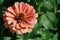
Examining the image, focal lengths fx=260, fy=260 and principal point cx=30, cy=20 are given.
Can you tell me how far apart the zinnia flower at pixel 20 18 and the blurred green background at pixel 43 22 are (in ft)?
0.39

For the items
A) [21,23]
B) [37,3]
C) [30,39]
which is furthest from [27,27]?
[37,3]

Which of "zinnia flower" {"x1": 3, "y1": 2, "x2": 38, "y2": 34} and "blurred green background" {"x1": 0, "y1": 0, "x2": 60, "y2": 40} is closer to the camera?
"zinnia flower" {"x1": 3, "y1": 2, "x2": 38, "y2": 34}

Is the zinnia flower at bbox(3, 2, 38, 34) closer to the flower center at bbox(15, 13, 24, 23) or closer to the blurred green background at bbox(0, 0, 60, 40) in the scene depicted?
the flower center at bbox(15, 13, 24, 23)

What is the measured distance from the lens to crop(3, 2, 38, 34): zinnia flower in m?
1.37

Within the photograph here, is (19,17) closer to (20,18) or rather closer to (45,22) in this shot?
(20,18)

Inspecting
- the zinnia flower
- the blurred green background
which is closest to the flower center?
the zinnia flower

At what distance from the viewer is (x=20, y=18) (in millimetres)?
1413

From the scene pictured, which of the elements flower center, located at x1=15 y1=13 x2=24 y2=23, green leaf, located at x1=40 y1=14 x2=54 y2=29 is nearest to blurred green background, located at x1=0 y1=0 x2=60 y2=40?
green leaf, located at x1=40 y1=14 x2=54 y2=29

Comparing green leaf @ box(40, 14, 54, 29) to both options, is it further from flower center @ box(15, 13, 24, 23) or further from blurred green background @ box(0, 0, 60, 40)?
flower center @ box(15, 13, 24, 23)

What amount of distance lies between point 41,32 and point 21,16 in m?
0.20

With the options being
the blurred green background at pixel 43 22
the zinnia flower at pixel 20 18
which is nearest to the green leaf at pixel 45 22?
the blurred green background at pixel 43 22

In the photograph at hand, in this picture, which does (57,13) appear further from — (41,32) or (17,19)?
(17,19)

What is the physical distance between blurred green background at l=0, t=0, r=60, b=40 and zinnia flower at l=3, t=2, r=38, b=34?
0.12m

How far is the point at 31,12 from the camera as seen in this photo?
1.40 metres
